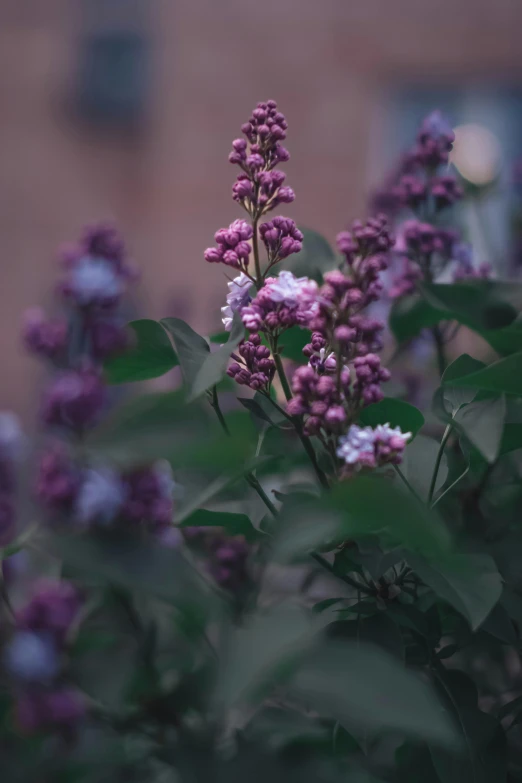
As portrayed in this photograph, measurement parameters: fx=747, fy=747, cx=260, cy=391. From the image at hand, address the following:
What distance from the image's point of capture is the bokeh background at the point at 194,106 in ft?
13.2

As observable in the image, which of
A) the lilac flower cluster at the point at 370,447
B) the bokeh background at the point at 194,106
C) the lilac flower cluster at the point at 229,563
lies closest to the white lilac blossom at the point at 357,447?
the lilac flower cluster at the point at 370,447

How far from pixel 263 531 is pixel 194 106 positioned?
421 centimetres

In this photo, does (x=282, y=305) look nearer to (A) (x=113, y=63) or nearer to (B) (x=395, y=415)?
(B) (x=395, y=415)

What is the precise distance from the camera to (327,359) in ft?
1.51

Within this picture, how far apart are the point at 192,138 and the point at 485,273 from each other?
12.7 feet

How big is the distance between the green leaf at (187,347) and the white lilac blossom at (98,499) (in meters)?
0.06

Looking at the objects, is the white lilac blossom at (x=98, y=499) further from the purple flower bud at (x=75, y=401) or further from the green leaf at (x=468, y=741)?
the green leaf at (x=468, y=741)

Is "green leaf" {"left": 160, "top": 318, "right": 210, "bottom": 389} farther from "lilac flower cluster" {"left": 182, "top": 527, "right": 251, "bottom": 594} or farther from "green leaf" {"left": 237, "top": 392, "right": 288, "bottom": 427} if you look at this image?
"lilac flower cluster" {"left": 182, "top": 527, "right": 251, "bottom": 594}

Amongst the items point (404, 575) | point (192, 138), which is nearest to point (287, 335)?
point (404, 575)

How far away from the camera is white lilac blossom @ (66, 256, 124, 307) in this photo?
39 cm

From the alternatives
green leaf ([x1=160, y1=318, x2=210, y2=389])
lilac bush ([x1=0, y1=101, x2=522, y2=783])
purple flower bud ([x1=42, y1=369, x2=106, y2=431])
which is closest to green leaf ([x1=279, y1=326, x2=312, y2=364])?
lilac bush ([x1=0, y1=101, x2=522, y2=783])

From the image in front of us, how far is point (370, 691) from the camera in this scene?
0.29 m

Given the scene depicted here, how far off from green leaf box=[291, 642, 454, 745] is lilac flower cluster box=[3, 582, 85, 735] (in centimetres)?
11

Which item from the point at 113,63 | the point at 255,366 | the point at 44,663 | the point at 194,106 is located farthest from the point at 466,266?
the point at 113,63
